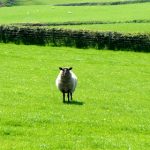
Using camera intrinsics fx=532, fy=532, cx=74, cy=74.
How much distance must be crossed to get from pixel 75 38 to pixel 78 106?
3574 cm

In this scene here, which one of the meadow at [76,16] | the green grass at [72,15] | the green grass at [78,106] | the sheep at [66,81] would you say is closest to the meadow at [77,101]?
the green grass at [78,106]

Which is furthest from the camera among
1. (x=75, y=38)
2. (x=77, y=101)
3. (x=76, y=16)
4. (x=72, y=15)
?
(x=72, y=15)

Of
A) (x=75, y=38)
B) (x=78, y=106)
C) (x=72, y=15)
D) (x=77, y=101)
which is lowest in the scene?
(x=77, y=101)

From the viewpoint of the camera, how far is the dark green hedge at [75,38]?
193ft

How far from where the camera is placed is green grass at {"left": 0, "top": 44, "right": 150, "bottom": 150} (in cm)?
1899

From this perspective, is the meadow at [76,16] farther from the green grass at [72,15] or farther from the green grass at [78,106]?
the green grass at [78,106]

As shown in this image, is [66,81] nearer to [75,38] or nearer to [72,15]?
[75,38]

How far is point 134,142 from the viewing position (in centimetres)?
1909

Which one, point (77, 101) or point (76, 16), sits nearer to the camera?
point (77, 101)

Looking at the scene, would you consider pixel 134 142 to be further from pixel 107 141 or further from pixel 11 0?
pixel 11 0

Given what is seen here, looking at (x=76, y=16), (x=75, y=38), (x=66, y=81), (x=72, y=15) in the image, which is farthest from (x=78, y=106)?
(x=72, y=15)

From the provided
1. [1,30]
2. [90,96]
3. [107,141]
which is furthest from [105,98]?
[1,30]

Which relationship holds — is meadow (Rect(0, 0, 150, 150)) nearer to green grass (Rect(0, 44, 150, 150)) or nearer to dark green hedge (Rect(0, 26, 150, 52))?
green grass (Rect(0, 44, 150, 150))

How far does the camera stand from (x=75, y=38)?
61.7 meters
